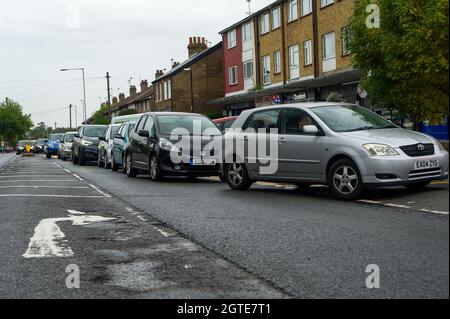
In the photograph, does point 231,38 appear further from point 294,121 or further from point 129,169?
point 294,121

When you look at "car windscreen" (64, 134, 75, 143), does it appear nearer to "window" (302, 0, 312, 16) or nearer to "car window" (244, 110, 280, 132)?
"window" (302, 0, 312, 16)

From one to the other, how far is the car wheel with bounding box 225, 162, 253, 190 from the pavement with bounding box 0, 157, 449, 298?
2.92 feet

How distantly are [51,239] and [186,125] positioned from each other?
27.6 ft

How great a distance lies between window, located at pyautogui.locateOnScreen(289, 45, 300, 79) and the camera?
3356cm

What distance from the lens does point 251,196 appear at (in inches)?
396

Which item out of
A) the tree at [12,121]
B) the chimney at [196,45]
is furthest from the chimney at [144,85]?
the tree at [12,121]

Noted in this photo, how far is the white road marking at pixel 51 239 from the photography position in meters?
5.56

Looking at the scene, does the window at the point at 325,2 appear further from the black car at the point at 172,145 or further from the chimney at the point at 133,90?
the chimney at the point at 133,90

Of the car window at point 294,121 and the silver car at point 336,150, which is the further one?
the car window at point 294,121

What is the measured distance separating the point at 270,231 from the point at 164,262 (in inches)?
66.3

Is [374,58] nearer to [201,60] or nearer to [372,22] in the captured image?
[372,22]

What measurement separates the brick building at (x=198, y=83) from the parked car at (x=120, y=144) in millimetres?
31156

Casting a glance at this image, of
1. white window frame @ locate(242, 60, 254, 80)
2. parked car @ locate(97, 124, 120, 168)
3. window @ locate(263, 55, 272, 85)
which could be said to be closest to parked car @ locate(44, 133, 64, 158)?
white window frame @ locate(242, 60, 254, 80)
